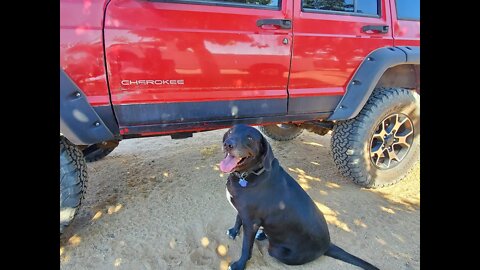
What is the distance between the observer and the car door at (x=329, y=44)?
9.29 feet

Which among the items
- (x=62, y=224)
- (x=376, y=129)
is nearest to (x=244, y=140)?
(x=62, y=224)

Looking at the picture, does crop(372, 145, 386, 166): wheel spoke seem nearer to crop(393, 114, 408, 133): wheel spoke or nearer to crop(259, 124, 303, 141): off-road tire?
crop(393, 114, 408, 133): wheel spoke

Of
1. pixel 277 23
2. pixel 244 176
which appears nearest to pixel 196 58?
pixel 277 23

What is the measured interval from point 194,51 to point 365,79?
1.62m

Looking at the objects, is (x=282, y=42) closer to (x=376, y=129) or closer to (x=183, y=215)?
(x=376, y=129)

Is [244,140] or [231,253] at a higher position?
[244,140]

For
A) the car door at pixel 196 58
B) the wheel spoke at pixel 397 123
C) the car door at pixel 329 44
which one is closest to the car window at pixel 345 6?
the car door at pixel 329 44

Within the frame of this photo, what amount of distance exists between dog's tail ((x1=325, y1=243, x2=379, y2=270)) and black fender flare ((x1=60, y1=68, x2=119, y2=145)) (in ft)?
5.90

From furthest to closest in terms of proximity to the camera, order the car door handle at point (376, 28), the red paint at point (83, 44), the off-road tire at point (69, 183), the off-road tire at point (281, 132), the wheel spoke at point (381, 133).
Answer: the off-road tire at point (281, 132)
the wheel spoke at point (381, 133)
the car door handle at point (376, 28)
the off-road tire at point (69, 183)
the red paint at point (83, 44)

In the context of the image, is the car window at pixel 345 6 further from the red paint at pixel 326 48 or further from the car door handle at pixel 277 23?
the car door handle at pixel 277 23

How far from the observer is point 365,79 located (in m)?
3.09

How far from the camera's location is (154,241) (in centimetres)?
257

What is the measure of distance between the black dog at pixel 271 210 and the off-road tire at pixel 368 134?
1.18 meters
